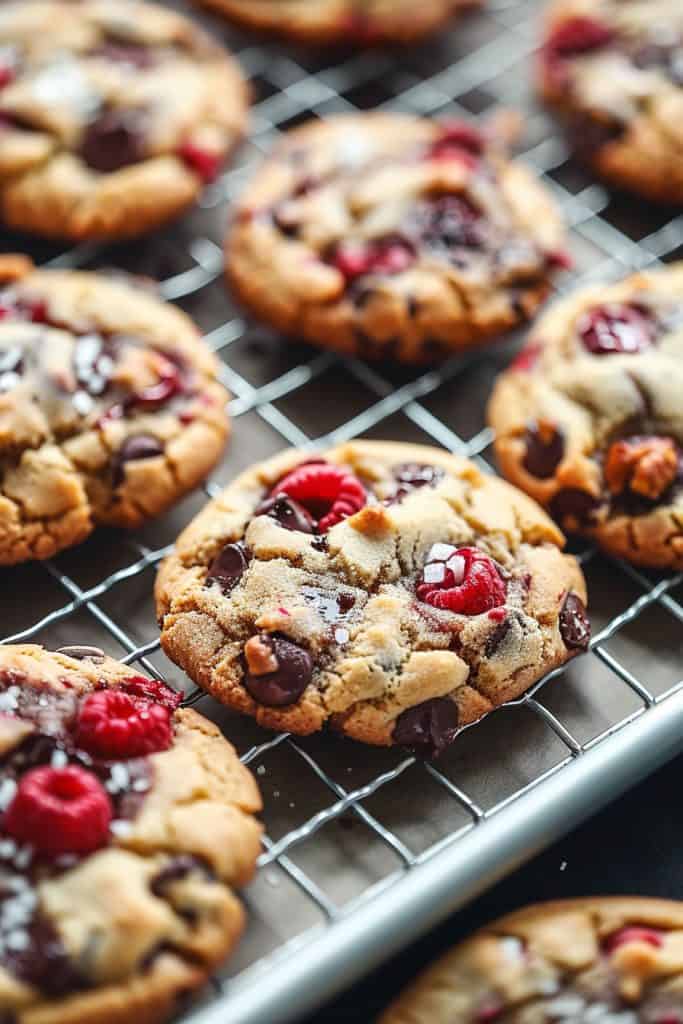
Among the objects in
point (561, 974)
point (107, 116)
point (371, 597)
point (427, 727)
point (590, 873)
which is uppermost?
point (107, 116)

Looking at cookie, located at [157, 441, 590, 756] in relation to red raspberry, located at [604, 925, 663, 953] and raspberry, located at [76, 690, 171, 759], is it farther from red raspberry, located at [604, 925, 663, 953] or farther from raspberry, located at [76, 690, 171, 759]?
red raspberry, located at [604, 925, 663, 953]

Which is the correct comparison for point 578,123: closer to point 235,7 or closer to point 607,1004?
point 235,7

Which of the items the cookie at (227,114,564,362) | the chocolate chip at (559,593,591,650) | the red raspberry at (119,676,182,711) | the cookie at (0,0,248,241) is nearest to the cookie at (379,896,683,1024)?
the chocolate chip at (559,593,591,650)

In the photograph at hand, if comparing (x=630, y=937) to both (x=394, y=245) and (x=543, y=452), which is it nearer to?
(x=543, y=452)

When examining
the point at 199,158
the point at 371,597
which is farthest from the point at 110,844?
the point at 199,158

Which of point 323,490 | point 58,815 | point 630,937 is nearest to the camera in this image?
point 58,815

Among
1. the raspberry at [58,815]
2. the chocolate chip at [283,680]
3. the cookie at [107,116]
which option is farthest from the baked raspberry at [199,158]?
the raspberry at [58,815]
